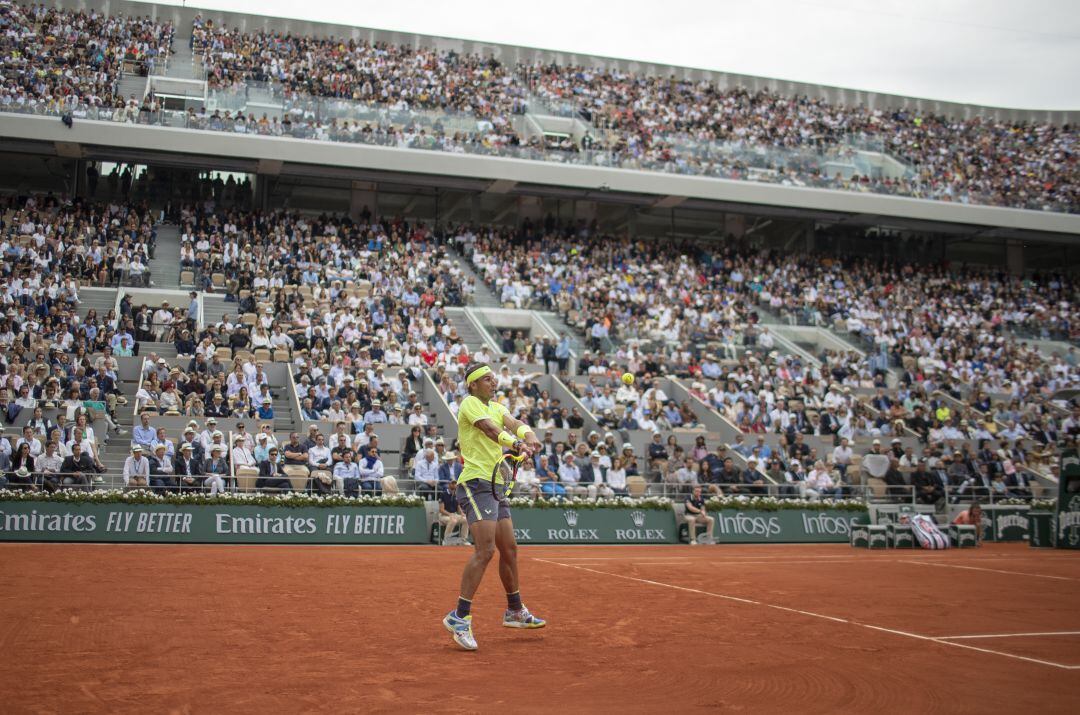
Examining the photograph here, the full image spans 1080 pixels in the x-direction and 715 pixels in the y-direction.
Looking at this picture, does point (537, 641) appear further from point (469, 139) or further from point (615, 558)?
point (469, 139)

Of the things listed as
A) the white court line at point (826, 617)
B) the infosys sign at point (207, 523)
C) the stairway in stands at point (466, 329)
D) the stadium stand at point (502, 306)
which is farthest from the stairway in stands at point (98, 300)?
the white court line at point (826, 617)

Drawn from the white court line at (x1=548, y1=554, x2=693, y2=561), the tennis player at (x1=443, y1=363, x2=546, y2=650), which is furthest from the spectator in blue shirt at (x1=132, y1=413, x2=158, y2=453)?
the tennis player at (x1=443, y1=363, x2=546, y2=650)

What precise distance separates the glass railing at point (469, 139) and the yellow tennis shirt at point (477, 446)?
2965 cm

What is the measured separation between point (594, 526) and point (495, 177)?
1929cm

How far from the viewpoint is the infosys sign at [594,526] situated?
21781 mm

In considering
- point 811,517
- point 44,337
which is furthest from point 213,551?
point 811,517

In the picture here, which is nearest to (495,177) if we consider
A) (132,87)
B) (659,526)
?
(132,87)

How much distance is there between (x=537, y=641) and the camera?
8.15 metres

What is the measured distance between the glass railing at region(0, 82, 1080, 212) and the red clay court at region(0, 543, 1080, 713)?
23.7 m

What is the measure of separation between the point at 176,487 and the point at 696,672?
15535 millimetres

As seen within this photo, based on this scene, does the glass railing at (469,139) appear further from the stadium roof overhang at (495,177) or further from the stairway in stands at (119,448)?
the stairway in stands at (119,448)

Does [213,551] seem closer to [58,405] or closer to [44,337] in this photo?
[58,405]

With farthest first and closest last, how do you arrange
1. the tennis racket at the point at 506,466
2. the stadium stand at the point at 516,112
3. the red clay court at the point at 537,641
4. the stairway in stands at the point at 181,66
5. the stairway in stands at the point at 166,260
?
1. the stairway in stands at the point at 181,66
2. the stadium stand at the point at 516,112
3. the stairway in stands at the point at 166,260
4. the tennis racket at the point at 506,466
5. the red clay court at the point at 537,641

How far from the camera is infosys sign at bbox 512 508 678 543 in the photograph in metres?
21.8
